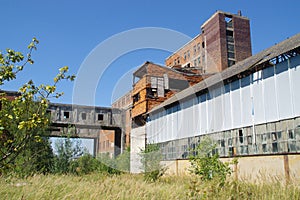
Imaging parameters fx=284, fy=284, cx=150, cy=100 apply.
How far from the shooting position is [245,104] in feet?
60.4

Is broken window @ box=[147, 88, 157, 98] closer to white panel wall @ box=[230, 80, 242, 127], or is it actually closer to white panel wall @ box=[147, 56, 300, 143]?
white panel wall @ box=[147, 56, 300, 143]

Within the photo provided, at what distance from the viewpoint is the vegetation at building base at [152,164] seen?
19.1 metres

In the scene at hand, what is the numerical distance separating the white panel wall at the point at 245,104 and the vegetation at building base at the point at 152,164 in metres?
4.17

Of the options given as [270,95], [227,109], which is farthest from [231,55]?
[270,95]

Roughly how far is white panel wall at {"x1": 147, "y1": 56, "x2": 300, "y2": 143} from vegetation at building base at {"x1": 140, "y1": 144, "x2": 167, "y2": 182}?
4.17 meters

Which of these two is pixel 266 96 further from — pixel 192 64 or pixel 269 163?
pixel 192 64

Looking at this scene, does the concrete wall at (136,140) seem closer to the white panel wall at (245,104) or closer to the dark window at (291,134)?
the white panel wall at (245,104)

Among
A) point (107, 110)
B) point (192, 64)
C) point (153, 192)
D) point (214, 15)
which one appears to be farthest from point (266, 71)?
point (192, 64)

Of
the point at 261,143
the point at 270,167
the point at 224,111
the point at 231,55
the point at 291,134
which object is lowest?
the point at 270,167

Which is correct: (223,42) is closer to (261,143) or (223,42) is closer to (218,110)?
(218,110)

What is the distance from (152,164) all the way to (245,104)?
7824 mm

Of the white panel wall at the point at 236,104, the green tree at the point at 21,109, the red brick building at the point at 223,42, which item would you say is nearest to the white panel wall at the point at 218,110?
the white panel wall at the point at 236,104

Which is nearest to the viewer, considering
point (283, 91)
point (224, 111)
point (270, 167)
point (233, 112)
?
point (283, 91)

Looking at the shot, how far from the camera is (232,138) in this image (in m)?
19.3
